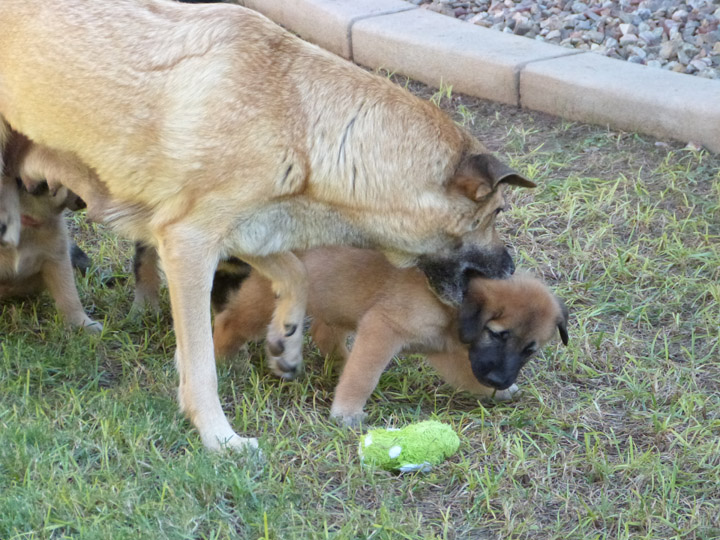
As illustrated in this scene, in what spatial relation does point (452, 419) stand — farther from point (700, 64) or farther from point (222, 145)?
point (700, 64)

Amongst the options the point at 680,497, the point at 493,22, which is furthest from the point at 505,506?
the point at 493,22

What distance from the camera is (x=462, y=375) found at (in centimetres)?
476

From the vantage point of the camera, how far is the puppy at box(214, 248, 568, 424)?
449 centimetres

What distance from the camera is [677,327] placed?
517 cm

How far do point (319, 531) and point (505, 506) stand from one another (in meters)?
0.68

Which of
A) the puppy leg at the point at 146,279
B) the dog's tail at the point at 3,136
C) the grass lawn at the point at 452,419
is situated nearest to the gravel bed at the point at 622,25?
the grass lawn at the point at 452,419

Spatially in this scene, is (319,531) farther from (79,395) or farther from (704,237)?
(704,237)

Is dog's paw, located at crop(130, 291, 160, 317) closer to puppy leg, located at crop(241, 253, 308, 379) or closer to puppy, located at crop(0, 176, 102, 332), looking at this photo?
puppy, located at crop(0, 176, 102, 332)

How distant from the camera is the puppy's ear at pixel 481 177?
13.6 ft

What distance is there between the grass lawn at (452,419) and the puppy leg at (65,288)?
8 cm

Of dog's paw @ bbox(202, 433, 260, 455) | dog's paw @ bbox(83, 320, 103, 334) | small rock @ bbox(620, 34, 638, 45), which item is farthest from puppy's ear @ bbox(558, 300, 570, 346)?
small rock @ bbox(620, 34, 638, 45)

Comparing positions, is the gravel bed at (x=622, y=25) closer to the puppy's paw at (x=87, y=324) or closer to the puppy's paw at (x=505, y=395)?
the puppy's paw at (x=505, y=395)

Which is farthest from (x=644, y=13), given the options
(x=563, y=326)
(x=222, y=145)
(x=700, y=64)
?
(x=222, y=145)

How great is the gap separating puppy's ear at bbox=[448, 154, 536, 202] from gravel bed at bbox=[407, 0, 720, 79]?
11.4ft
